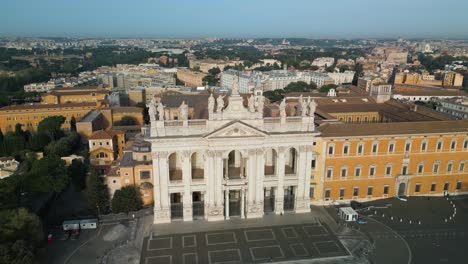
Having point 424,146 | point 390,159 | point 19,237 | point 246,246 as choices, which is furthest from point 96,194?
point 424,146

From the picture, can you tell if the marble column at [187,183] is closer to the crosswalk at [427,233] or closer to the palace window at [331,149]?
the palace window at [331,149]

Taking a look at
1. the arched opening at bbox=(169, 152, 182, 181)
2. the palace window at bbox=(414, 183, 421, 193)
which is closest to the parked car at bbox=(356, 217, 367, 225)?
the palace window at bbox=(414, 183, 421, 193)

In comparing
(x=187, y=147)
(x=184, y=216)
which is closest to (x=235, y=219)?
(x=184, y=216)

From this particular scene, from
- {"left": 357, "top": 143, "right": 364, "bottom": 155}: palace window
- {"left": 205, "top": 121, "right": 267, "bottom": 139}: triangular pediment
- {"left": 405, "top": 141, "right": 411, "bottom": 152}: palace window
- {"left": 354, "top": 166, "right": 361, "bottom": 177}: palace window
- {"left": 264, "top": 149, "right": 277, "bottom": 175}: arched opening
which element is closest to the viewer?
{"left": 205, "top": 121, "right": 267, "bottom": 139}: triangular pediment

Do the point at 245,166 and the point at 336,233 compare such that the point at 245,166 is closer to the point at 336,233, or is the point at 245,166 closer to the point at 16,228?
the point at 336,233

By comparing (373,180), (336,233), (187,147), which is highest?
(187,147)

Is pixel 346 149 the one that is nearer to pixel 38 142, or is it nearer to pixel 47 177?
pixel 47 177

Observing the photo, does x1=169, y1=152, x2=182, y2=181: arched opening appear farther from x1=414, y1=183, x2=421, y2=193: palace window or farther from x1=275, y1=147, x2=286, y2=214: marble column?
x1=414, y1=183, x2=421, y2=193: palace window
